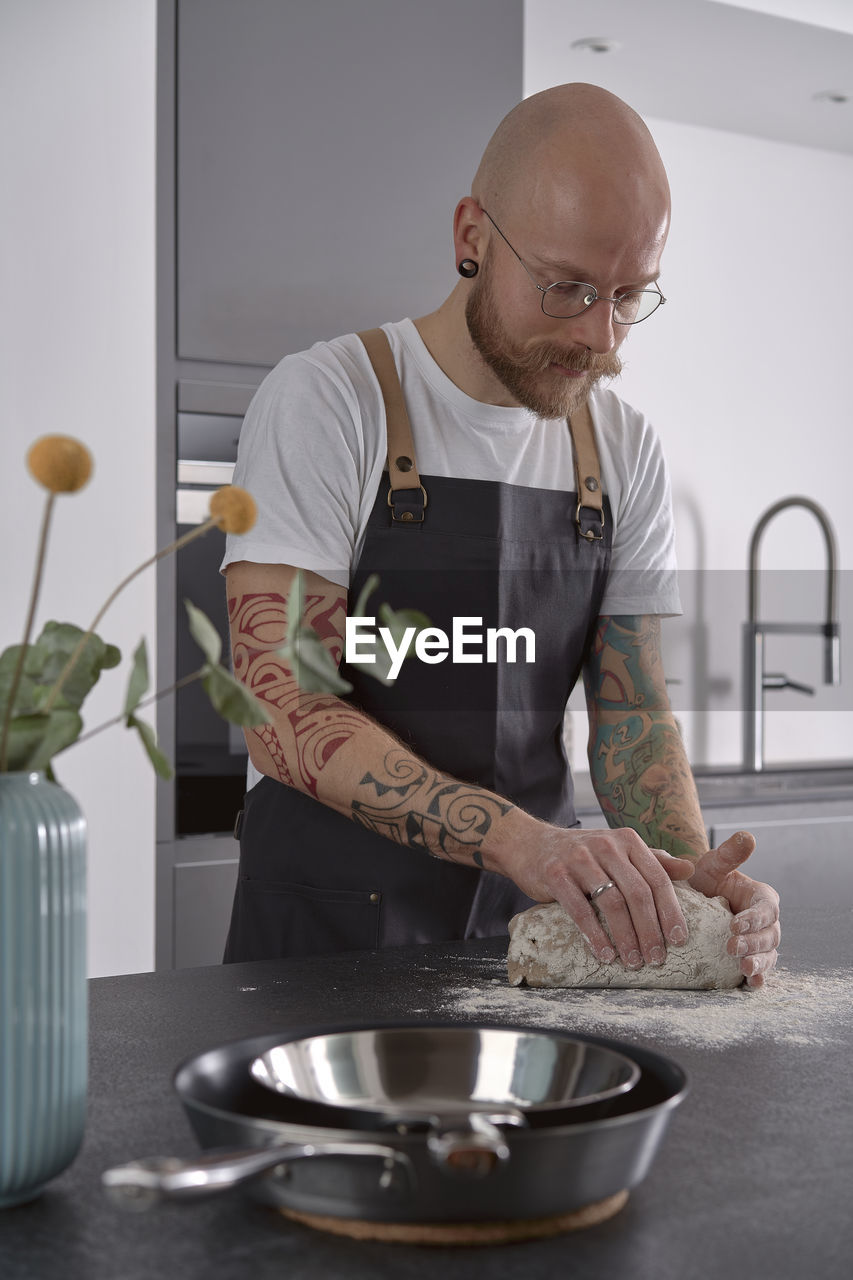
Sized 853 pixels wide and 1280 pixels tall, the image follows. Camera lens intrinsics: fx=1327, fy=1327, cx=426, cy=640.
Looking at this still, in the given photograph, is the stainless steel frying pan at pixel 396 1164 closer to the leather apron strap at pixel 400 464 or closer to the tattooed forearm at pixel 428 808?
the tattooed forearm at pixel 428 808

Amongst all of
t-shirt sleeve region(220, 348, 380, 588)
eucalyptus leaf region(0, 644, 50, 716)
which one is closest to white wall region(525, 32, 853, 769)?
t-shirt sleeve region(220, 348, 380, 588)

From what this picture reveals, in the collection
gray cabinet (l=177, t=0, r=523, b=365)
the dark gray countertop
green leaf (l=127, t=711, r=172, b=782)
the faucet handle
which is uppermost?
gray cabinet (l=177, t=0, r=523, b=365)

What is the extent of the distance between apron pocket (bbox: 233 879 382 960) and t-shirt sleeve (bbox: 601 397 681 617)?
21.2 inches

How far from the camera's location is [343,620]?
145cm

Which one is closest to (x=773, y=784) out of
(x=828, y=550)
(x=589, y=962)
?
(x=828, y=550)

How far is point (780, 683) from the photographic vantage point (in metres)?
3.44

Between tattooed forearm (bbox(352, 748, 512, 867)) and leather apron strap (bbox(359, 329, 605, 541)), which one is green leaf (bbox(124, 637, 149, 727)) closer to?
tattooed forearm (bbox(352, 748, 512, 867))

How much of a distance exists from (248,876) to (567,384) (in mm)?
693

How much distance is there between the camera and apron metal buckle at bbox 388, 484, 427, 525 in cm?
155

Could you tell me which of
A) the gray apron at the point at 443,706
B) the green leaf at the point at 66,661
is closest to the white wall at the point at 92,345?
the gray apron at the point at 443,706

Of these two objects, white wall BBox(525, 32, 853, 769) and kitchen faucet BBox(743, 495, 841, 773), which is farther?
white wall BBox(525, 32, 853, 769)

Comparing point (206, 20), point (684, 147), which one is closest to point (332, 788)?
point (206, 20)

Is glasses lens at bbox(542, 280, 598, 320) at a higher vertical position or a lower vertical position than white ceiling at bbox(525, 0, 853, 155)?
lower

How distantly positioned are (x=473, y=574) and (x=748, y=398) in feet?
7.47
